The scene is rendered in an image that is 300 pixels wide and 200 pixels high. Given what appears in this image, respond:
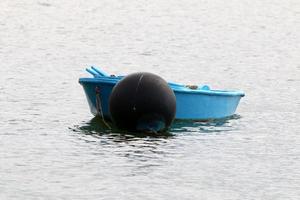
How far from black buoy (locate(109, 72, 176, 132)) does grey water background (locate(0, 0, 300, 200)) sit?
0.46 metres

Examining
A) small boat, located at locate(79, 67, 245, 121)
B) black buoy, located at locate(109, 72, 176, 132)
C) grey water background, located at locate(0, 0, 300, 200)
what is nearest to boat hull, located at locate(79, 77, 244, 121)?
small boat, located at locate(79, 67, 245, 121)

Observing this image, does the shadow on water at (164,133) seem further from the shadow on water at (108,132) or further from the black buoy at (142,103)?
the black buoy at (142,103)

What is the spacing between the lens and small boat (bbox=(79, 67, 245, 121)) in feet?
99.2

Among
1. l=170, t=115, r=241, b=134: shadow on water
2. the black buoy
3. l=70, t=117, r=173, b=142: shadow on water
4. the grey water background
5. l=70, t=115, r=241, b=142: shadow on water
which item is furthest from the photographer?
l=170, t=115, r=241, b=134: shadow on water

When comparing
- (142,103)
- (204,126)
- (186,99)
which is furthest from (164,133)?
(204,126)

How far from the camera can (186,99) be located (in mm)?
30734

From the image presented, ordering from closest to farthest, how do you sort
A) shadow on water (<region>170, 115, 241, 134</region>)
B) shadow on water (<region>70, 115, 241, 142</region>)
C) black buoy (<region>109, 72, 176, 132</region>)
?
black buoy (<region>109, 72, 176, 132</region>), shadow on water (<region>70, 115, 241, 142</region>), shadow on water (<region>170, 115, 241, 134</region>)

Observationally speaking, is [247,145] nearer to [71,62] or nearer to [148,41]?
[71,62]

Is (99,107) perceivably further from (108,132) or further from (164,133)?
(164,133)

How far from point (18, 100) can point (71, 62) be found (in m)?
11.6

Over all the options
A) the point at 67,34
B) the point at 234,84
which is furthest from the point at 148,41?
the point at 234,84

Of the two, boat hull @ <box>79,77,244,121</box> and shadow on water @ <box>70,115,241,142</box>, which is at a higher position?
boat hull @ <box>79,77,244,121</box>

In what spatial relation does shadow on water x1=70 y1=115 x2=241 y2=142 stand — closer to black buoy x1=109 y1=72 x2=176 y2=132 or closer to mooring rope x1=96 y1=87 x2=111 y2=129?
mooring rope x1=96 y1=87 x2=111 y2=129

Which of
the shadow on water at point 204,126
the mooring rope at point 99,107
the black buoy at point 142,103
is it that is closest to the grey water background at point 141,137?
the shadow on water at point 204,126
